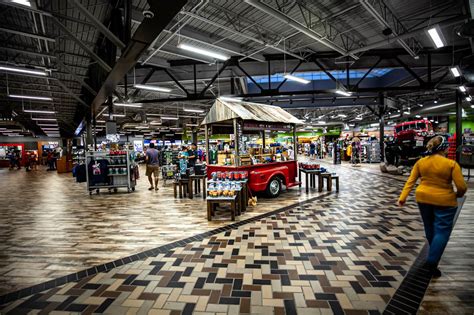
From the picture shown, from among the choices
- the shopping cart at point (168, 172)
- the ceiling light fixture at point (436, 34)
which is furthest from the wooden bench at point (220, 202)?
the shopping cart at point (168, 172)

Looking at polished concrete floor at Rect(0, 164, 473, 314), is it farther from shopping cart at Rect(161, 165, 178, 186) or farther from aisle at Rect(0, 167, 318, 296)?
shopping cart at Rect(161, 165, 178, 186)

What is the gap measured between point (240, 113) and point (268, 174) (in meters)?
1.94

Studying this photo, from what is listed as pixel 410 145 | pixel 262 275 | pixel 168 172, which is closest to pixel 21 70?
pixel 168 172

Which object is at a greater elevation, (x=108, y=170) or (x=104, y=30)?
(x=104, y=30)

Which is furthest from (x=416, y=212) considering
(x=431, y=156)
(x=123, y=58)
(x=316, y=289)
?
(x=123, y=58)

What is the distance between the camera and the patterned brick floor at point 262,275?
88.7 inches

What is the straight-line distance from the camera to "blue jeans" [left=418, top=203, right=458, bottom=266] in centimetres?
250

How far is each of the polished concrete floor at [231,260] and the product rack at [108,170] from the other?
2.64 m

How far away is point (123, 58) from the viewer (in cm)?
532

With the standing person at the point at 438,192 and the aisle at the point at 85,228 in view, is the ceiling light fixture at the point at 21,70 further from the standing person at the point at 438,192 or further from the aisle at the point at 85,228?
the standing person at the point at 438,192

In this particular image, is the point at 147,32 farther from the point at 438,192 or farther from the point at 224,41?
the point at 438,192

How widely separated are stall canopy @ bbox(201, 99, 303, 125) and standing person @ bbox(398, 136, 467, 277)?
420cm

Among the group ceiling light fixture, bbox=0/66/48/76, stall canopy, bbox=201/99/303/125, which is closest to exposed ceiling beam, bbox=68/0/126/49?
stall canopy, bbox=201/99/303/125

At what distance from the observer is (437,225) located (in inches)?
100
